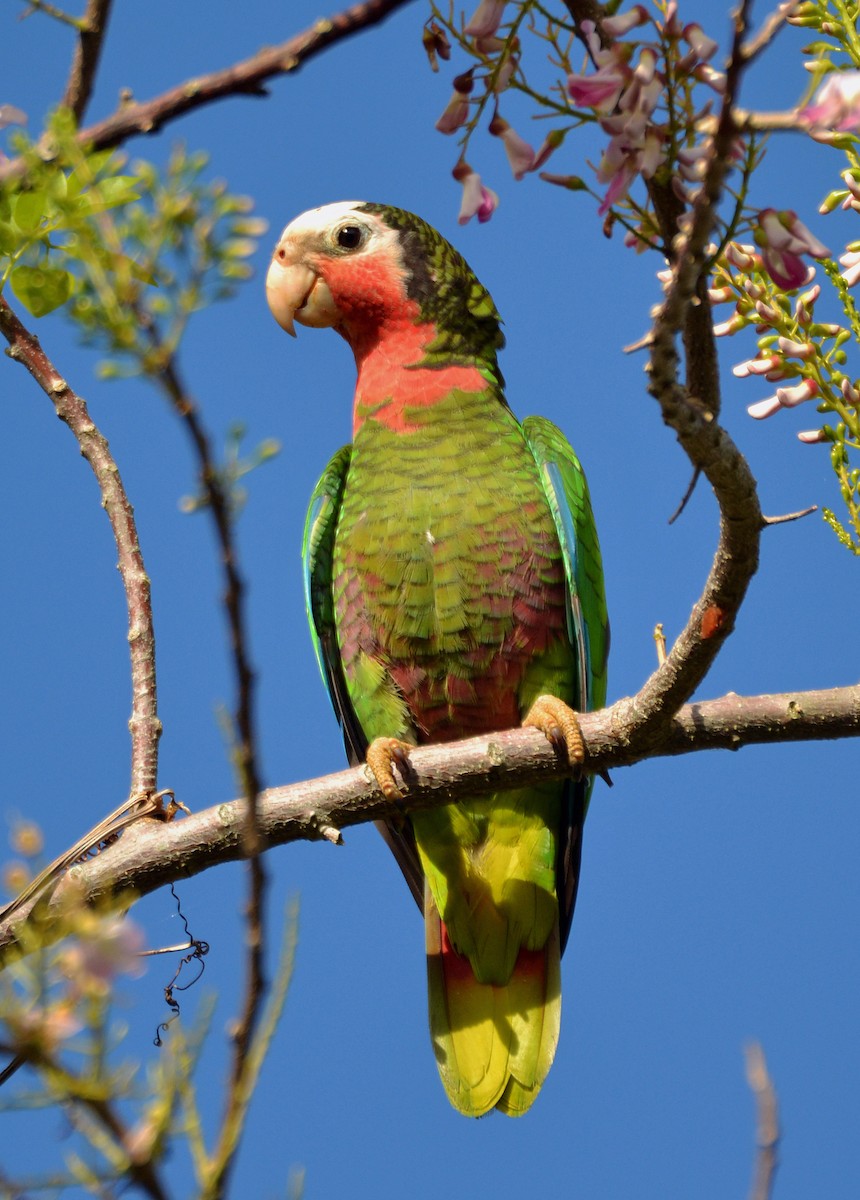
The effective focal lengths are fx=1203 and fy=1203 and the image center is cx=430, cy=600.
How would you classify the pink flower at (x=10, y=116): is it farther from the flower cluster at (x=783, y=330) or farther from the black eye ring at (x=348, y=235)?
the black eye ring at (x=348, y=235)

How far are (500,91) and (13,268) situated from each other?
710mm

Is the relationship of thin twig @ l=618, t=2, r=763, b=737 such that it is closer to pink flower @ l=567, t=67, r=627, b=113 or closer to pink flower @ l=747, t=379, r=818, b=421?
pink flower @ l=567, t=67, r=627, b=113

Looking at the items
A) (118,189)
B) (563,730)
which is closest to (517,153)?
(118,189)

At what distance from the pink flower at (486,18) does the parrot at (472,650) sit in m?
1.58

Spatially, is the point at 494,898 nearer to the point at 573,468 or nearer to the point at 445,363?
the point at 573,468

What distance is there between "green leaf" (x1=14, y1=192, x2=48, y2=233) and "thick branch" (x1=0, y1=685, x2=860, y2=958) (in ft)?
3.67

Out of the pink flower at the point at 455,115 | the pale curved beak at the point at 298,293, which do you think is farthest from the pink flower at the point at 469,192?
the pale curved beak at the point at 298,293

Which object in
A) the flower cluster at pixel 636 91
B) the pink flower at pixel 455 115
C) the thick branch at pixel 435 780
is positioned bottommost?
the thick branch at pixel 435 780

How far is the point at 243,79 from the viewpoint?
1.32 m

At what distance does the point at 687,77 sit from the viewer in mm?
1448

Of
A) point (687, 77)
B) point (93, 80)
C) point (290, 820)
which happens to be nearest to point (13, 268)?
point (93, 80)

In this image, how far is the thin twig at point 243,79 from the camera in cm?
128

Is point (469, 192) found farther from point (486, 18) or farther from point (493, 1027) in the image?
point (493, 1027)

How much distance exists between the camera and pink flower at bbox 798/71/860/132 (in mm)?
1279
